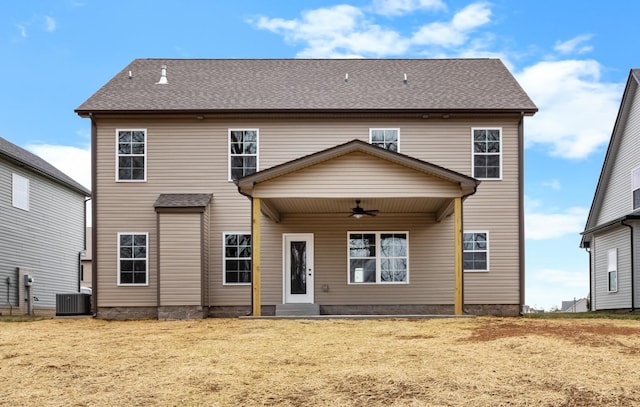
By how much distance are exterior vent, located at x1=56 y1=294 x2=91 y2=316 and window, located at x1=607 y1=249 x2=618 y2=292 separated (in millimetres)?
17815

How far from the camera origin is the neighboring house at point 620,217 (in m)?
23.2

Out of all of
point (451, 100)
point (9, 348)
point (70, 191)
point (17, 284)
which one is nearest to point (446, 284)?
point (451, 100)

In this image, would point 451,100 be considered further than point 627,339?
Yes

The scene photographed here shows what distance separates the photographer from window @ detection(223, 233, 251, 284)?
794 inches

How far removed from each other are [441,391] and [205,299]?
12448 mm

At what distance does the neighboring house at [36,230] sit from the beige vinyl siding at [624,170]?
22095mm

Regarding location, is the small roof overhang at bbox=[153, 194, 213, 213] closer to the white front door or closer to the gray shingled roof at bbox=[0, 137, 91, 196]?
the white front door

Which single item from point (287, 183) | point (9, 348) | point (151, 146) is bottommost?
point (9, 348)

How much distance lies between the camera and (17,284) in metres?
26.4

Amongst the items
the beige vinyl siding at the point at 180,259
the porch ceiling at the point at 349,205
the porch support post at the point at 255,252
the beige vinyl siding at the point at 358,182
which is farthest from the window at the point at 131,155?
the beige vinyl siding at the point at 358,182

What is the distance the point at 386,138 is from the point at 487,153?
9.70 feet

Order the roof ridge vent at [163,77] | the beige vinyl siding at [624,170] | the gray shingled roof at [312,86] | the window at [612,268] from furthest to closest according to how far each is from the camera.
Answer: the window at [612,268] < the beige vinyl siding at [624,170] < the roof ridge vent at [163,77] < the gray shingled roof at [312,86]

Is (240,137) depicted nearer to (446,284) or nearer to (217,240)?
(217,240)

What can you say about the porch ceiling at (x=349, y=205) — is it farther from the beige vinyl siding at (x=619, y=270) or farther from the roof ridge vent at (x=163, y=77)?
the beige vinyl siding at (x=619, y=270)
